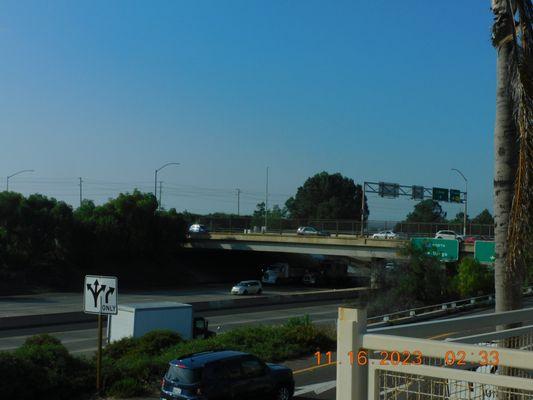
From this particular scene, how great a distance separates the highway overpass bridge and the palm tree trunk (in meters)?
41.5

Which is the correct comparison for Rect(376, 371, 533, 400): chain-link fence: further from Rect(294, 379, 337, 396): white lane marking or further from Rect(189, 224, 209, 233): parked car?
Rect(189, 224, 209, 233): parked car

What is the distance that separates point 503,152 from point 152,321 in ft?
68.2

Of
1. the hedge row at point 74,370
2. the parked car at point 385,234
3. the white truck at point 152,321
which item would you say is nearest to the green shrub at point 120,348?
the hedge row at point 74,370

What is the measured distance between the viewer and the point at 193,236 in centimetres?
8444

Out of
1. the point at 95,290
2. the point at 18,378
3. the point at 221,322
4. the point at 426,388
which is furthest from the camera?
the point at 221,322

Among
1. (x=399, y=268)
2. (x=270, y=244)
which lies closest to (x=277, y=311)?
(x=399, y=268)

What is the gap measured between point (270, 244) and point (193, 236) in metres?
13.1

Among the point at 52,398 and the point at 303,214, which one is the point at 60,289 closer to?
the point at 52,398

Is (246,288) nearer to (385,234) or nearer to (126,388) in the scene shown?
(385,234)

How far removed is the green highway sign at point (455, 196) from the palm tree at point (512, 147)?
230 ft

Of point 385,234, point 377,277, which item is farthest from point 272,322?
point 385,234

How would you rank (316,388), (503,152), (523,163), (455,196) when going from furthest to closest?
1. (455,196)
2. (316,388)
3. (503,152)
4. (523,163)

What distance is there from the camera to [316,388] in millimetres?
16812

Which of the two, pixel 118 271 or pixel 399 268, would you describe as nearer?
pixel 399 268
